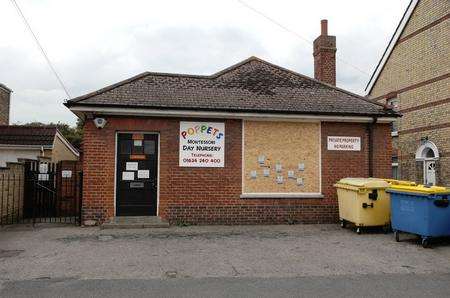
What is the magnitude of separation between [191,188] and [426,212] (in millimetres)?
5865

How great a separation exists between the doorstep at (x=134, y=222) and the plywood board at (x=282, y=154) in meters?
2.55

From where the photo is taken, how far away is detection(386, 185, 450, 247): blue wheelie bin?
912cm

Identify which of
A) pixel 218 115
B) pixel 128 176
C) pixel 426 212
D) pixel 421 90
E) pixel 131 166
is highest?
pixel 421 90

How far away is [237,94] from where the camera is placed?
42.6 feet

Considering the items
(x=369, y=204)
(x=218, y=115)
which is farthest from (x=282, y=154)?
(x=369, y=204)

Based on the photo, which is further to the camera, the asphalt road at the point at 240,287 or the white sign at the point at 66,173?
the white sign at the point at 66,173

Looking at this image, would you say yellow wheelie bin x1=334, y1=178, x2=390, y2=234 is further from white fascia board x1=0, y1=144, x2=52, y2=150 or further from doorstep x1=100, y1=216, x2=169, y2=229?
white fascia board x1=0, y1=144, x2=52, y2=150

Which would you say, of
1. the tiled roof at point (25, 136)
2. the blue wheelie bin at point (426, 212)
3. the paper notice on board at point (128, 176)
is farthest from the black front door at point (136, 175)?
the tiled roof at point (25, 136)

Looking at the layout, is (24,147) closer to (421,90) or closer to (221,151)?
(221,151)

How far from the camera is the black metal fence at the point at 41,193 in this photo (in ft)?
41.7

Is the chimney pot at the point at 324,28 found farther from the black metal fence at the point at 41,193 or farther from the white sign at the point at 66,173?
→ the white sign at the point at 66,173

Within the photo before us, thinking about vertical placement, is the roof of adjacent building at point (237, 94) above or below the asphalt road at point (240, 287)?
above

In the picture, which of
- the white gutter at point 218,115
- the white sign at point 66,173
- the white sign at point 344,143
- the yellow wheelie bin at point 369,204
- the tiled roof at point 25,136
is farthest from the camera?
the tiled roof at point 25,136

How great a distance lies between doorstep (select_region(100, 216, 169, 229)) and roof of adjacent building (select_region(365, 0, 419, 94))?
14028 millimetres
